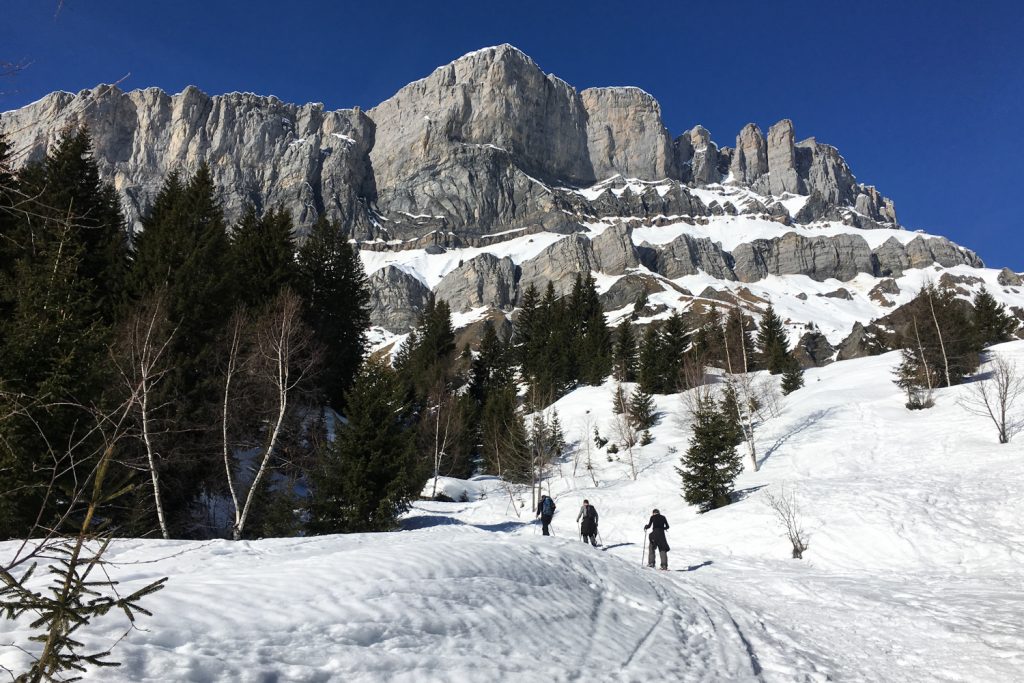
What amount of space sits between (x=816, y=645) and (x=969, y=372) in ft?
126

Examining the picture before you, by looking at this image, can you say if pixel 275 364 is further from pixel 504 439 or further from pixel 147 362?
pixel 504 439

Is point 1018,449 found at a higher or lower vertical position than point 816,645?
higher

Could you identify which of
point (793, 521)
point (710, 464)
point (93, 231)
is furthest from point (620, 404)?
point (93, 231)

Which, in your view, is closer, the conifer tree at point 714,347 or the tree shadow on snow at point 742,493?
the tree shadow on snow at point 742,493

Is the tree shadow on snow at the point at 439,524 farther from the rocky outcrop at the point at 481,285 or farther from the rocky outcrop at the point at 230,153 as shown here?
the rocky outcrop at the point at 230,153

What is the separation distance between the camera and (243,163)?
178000mm

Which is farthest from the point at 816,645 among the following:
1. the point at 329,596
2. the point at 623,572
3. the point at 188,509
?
the point at 188,509

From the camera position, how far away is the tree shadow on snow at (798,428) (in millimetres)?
29359

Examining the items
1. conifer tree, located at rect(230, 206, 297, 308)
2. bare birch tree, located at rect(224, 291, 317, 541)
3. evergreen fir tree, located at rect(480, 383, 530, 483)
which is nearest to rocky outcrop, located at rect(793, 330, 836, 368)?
evergreen fir tree, located at rect(480, 383, 530, 483)

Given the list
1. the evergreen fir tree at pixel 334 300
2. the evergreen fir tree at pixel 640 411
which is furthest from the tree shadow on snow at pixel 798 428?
the evergreen fir tree at pixel 334 300

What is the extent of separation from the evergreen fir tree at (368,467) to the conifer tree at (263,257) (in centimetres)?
961

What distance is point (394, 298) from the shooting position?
165 metres

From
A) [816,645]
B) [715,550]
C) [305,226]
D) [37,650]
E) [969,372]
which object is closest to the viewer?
[37,650]

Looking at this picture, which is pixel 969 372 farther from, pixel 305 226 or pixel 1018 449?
pixel 305 226
